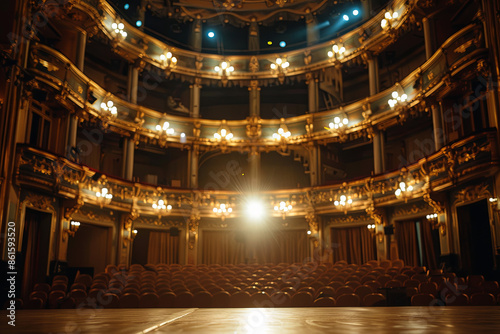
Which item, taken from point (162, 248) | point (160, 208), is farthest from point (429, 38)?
point (162, 248)

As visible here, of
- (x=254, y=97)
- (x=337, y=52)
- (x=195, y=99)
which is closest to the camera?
(x=337, y=52)

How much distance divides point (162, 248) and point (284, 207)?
5.71 metres

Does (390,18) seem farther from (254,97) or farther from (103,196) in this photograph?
(103,196)

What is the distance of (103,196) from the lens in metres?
15.8

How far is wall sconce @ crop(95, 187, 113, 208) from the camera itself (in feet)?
51.4

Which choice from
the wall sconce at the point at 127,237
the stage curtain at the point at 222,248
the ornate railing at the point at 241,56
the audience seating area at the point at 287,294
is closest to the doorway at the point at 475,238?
the audience seating area at the point at 287,294

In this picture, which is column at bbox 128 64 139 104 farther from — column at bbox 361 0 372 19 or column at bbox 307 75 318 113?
column at bbox 361 0 372 19

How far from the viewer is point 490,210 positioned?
37.7 ft

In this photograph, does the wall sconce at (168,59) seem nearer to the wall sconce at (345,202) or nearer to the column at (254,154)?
the column at (254,154)

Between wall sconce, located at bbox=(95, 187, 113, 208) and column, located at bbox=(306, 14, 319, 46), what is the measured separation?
12.2 metres

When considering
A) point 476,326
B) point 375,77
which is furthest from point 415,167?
point 476,326

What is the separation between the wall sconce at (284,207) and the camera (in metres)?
19.2

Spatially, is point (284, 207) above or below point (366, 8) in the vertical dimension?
below

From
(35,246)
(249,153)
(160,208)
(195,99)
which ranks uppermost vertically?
(195,99)
